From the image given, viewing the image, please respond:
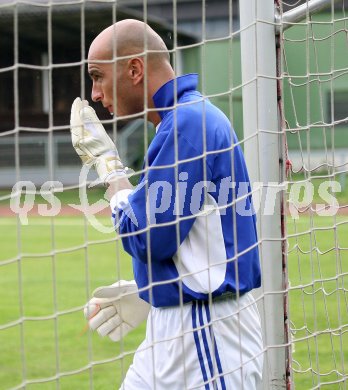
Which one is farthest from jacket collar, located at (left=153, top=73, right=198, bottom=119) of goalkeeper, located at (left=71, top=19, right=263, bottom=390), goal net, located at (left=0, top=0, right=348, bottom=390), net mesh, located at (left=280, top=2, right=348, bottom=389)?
net mesh, located at (left=280, top=2, right=348, bottom=389)

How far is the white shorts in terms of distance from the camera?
9.55ft

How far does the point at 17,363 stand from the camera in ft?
19.6

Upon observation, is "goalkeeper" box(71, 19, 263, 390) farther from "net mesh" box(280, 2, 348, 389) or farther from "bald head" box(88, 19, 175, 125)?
"net mesh" box(280, 2, 348, 389)

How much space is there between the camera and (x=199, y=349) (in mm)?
2908

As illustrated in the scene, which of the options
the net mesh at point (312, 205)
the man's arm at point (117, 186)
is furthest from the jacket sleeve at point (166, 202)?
the net mesh at point (312, 205)

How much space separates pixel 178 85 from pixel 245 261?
0.59 meters

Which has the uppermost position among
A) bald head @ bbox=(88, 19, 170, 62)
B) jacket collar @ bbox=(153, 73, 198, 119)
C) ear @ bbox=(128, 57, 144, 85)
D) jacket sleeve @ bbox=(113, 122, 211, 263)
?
bald head @ bbox=(88, 19, 170, 62)

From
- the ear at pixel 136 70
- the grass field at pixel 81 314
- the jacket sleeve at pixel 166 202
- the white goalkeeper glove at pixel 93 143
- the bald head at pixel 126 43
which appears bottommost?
the grass field at pixel 81 314

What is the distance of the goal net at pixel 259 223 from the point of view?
298 cm

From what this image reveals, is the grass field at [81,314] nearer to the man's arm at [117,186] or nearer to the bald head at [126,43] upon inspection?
the man's arm at [117,186]

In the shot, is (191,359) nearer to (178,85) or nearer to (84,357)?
(178,85)

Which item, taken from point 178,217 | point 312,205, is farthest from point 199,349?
point 312,205

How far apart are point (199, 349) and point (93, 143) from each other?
0.74m

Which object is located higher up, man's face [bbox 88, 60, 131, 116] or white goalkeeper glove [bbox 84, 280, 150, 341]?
man's face [bbox 88, 60, 131, 116]
